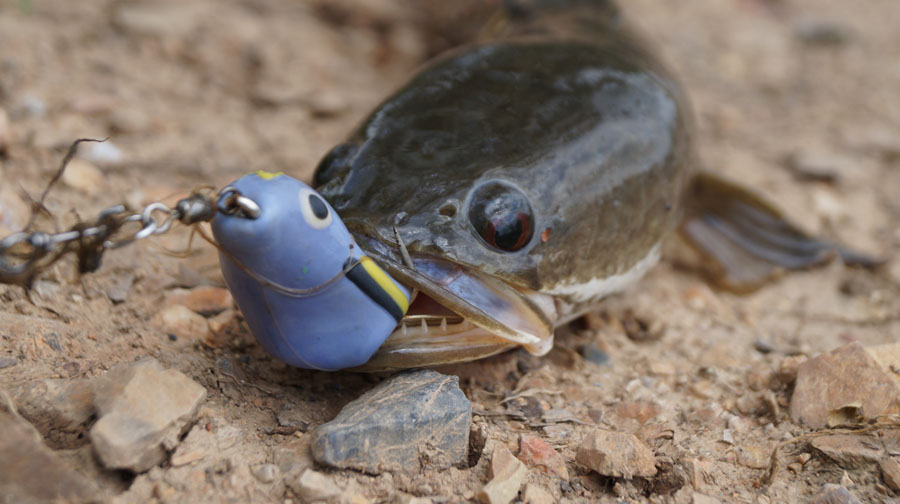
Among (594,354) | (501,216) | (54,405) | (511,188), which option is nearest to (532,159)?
(511,188)

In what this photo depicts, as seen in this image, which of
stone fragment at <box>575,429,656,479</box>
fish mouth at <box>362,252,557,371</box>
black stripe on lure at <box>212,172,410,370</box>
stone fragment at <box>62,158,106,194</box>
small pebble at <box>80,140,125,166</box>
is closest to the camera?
black stripe on lure at <box>212,172,410,370</box>

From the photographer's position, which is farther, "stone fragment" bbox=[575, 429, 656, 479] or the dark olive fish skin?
the dark olive fish skin

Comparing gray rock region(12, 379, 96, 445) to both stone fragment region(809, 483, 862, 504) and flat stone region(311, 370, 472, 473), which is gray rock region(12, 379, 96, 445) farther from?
stone fragment region(809, 483, 862, 504)

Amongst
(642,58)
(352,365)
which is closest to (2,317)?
(352,365)

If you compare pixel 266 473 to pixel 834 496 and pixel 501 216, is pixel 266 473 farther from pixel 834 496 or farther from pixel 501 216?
Answer: pixel 834 496

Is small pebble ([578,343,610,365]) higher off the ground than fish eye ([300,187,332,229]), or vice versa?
fish eye ([300,187,332,229])

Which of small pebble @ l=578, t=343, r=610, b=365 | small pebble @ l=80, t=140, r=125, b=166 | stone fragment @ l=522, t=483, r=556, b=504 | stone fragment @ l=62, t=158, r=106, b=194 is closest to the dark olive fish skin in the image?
small pebble @ l=578, t=343, r=610, b=365

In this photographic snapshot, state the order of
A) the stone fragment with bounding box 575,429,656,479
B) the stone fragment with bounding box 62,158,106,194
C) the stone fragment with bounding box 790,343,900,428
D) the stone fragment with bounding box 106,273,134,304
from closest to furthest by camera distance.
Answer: the stone fragment with bounding box 575,429,656,479
the stone fragment with bounding box 790,343,900,428
the stone fragment with bounding box 106,273,134,304
the stone fragment with bounding box 62,158,106,194

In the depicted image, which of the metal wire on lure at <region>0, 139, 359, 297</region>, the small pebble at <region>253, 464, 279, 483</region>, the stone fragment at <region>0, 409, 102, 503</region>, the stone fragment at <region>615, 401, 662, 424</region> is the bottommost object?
the stone fragment at <region>615, 401, 662, 424</region>
